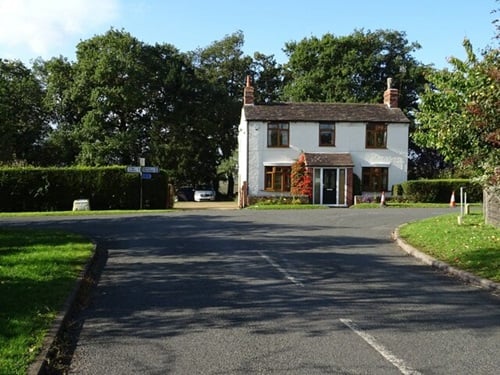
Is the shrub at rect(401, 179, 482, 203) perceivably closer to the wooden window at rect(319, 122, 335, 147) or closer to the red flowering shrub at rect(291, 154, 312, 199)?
the wooden window at rect(319, 122, 335, 147)

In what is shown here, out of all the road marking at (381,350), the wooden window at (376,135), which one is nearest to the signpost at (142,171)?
the wooden window at (376,135)

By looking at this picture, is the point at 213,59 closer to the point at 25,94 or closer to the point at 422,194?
the point at 25,94

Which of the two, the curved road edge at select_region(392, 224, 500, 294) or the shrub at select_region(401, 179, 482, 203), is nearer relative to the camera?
the curved road edge at select_region(392, 224, 500, 294)

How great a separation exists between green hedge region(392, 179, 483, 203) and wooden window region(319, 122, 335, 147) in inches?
197

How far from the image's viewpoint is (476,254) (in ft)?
35.2

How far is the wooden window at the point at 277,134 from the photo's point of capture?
35.0 m

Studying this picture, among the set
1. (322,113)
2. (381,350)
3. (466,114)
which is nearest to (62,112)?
(322,113)

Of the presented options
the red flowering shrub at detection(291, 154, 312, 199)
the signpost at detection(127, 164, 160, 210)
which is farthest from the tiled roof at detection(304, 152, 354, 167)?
the signpost at detection(127, 164, 160, 210)

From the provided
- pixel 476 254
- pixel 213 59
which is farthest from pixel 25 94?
pixel 476 254

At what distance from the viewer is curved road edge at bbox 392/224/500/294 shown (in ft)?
28.1

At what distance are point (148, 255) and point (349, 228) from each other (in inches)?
304

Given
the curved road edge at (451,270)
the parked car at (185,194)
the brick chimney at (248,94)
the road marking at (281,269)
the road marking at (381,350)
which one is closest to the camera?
the road marking at (381,350)

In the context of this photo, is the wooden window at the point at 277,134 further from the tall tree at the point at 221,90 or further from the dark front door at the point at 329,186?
the tall tree at the point at 221,90

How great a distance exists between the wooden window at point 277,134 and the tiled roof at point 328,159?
1.74 metres
